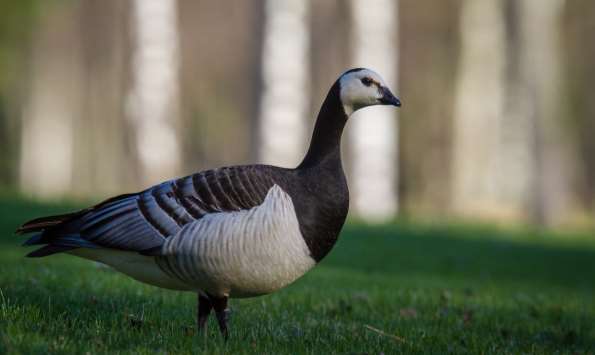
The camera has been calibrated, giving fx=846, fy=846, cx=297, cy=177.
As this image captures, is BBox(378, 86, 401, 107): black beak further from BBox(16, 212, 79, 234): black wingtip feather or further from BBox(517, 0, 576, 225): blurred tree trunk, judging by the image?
BBox(517, 0, 576, 225): blurred tree trunk

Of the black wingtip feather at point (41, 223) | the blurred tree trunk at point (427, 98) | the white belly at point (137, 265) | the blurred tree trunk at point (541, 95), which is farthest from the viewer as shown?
the blurred tree trunk at point (427, 98)

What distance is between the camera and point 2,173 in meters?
35.1

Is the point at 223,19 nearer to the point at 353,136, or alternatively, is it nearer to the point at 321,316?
the point at 353,136

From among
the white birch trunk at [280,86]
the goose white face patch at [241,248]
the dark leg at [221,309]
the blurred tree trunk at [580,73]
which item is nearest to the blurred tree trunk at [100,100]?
the white birch trunk at [280,86]

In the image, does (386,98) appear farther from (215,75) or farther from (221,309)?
(215,75)

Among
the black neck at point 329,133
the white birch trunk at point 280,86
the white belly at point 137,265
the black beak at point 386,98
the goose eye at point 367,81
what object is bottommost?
the white belly at point 137,265

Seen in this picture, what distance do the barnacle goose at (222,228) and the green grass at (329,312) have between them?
15.9 inches

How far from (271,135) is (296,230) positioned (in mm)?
12310

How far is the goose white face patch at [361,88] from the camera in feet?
19.5

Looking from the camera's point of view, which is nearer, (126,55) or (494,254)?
(494,254)

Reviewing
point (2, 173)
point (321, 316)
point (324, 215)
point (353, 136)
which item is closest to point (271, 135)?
point (353, 136)

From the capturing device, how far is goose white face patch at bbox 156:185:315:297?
17.1 feet

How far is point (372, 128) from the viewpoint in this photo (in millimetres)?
21016

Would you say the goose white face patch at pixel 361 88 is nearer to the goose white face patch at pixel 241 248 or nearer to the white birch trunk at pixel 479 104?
the goose white face patch at pixel 241 248
